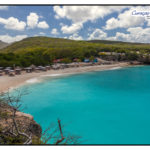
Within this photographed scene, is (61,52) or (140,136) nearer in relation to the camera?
(140,136)

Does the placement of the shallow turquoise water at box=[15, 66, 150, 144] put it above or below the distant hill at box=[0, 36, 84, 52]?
below

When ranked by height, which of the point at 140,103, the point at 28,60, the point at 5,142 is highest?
the point at 28,60

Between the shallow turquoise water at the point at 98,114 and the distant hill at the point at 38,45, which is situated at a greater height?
the distant hill at the point at 38,45

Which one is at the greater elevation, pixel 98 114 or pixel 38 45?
pixel 38 45

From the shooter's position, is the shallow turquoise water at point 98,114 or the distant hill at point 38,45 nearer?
the shallow turquoise water at point 98,114

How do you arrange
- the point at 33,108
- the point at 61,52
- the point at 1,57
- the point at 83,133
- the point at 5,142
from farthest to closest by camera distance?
the point at 61,52 → the point at 1,57 → the point at 33,108 → the point at 83,133 → the point at 5,142

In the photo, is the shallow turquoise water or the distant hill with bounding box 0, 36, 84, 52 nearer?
the shallow turquoise water

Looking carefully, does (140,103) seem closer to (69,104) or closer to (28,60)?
(69,104)

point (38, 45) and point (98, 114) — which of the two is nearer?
point (98, 114)
